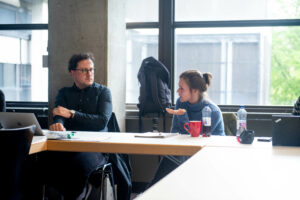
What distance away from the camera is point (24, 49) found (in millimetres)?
5617

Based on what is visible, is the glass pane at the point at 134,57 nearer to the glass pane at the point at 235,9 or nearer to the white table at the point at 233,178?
the glass pane at the point at 235,9

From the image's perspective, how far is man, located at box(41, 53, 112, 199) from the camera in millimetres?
3078

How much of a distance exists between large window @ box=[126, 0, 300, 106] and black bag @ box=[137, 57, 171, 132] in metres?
0.43

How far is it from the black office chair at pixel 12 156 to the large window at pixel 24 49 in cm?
340

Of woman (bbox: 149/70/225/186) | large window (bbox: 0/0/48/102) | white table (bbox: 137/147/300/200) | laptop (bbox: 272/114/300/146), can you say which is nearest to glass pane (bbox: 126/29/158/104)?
Result: large window (bbox: 0/0/48/102)

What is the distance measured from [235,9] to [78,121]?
2.34 meters

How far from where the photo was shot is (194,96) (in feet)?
12.0

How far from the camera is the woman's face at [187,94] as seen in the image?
3.63m

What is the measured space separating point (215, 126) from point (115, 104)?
1.54m

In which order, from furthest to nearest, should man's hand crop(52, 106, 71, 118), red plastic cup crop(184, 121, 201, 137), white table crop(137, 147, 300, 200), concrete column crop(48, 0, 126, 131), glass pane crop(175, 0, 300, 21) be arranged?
glass pane crop(175, 0, 300, 21), concrete column crop(48, 0, 126, 131), man's hand crop(52, 106, 71, 118), red plastic cup crop(184, 121, 201, 137), white table crop(137, 147, 300, 200)

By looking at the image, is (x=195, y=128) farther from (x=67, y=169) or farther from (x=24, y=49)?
(x=24, y=49)

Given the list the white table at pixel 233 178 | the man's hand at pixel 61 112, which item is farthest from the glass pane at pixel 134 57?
the white table at pixel 233 178

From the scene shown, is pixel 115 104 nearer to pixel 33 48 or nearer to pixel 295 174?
pixel 33 48

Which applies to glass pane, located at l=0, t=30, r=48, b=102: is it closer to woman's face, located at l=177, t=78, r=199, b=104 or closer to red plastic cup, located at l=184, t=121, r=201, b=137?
woman's face, located at l=177, t=78, r=199, b=104
